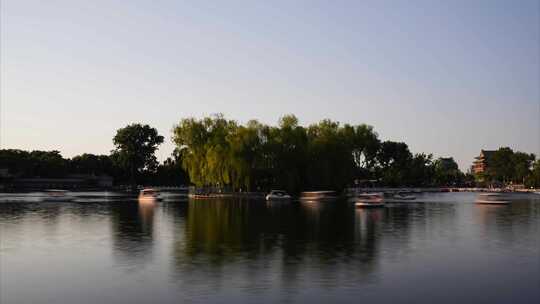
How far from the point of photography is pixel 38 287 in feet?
72.7

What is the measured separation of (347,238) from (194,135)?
244 ft

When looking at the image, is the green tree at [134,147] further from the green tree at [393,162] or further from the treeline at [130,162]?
the green tree at [393,162]

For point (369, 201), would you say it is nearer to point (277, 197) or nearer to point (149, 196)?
point (277, 197)

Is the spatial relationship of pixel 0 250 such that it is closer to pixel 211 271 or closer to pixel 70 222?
pixel 211 271

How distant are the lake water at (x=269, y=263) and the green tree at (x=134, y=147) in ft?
470

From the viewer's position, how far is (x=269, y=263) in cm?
2712

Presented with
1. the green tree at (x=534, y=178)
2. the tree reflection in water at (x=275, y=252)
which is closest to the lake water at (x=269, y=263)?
the tree reflection in water at (x=275, y=252)

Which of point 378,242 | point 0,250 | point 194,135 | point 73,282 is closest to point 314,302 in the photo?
point 73,282

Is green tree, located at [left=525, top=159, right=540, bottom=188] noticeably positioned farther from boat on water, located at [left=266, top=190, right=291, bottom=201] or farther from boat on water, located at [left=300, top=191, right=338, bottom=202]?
boat on water, located at [left=266, top=190, right=291, bottom=201]

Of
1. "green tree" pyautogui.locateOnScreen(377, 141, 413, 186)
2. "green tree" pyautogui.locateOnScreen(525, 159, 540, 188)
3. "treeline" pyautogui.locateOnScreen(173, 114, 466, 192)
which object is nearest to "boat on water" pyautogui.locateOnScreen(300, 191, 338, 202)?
"treeline" pyautogui.locateOnScreen(173, 114, 466, 192)

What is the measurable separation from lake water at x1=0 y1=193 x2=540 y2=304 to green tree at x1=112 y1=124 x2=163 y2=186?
143168 millimetres

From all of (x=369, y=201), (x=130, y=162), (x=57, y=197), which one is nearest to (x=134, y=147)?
(x=130, y=162)

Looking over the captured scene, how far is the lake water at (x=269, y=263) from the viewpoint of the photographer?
20.5 meters

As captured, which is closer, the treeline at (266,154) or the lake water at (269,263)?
the lake water at (269,263)
